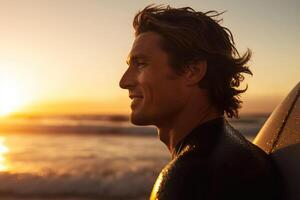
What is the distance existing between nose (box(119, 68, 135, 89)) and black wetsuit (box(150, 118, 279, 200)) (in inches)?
24.8

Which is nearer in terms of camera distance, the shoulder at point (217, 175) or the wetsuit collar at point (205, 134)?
the shoulder at point (217, 175)

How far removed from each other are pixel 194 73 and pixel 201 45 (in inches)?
5.7

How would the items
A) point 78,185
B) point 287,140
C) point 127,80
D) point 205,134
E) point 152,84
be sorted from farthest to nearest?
point 78,185
point 127,80
point 152,84
point 287,140
point 205,134

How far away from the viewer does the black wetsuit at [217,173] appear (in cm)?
159

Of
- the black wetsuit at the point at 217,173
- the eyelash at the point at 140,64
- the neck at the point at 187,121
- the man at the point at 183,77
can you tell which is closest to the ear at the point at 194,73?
the man at the point at 183,77

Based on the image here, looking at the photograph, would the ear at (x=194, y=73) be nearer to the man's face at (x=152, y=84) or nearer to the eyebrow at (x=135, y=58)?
the man's face at (x=152, y=84)

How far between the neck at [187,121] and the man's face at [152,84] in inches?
1.3

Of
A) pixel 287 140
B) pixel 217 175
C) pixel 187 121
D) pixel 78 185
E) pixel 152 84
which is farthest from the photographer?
pixel 78 185

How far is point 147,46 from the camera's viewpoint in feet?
7.68

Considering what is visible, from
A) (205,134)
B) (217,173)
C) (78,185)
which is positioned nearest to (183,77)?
(205,134)

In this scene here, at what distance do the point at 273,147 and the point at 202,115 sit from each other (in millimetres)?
370

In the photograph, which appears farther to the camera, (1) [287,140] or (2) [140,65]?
(2) [140,65]

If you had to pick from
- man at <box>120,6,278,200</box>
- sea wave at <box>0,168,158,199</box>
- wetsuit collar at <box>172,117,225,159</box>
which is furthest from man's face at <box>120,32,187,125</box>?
sea wave at <box>0,168,158,199</box>

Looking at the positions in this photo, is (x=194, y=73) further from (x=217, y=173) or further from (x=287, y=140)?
(x=217, y=173)
